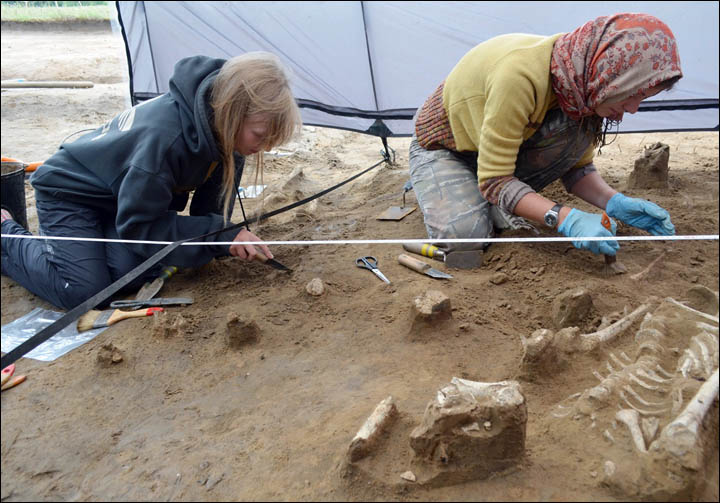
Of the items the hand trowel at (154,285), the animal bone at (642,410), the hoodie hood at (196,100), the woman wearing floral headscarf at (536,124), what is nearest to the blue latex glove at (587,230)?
the woman wearing floral headscarf at (536,124)

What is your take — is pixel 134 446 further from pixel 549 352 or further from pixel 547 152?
pixel 547 152

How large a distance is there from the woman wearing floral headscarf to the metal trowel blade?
424 millimetres

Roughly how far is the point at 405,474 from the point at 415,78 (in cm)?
410

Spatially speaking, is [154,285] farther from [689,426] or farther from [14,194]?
[689,426]

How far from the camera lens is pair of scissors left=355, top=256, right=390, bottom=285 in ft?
9.32

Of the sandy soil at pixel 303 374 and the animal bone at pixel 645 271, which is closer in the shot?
the sandy soil at pixel 303 374

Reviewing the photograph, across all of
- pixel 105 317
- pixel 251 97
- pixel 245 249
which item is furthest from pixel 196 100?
pixel 105 317

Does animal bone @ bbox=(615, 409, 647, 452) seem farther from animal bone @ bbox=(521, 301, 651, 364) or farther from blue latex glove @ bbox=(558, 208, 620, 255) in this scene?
blue latex glove @ bbox=(558, 208, 620, 255)

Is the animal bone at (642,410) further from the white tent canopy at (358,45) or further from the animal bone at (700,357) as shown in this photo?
the white tent canopy at (358,45)

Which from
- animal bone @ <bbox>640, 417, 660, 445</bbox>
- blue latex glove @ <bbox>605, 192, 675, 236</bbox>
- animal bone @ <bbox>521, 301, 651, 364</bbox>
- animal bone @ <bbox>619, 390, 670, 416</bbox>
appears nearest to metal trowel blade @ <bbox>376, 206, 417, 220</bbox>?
blue latex glove @ <bbox>605, 192, 675, 236</bbox>

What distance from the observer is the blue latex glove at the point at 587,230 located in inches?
93.1

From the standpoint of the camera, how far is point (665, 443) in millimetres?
1209

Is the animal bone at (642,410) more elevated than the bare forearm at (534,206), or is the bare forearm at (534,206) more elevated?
the bare forearm at (534,206)

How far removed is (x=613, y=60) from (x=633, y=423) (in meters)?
1.55
